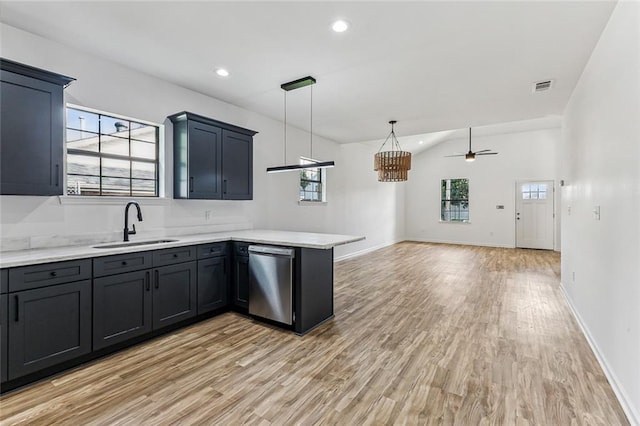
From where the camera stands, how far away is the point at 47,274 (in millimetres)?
2240

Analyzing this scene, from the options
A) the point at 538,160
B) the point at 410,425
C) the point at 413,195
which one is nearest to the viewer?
the point at 410,425

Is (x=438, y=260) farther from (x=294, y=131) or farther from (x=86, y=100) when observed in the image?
(x=86, y=100)

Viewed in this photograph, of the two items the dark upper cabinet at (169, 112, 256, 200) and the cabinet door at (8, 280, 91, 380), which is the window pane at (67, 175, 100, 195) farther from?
the cabinet door at (8, 280, 91, 380)

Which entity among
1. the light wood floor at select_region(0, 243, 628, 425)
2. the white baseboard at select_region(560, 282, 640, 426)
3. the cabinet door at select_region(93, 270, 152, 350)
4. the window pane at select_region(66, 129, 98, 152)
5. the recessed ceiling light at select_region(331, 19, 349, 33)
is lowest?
the light wood floor at select_region(0, 243, 628, 425)

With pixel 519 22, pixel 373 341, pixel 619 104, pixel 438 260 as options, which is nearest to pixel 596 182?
pixel 619 104

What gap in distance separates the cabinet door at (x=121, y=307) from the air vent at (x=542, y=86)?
485 centimetres

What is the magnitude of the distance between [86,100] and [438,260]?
710 centimetres

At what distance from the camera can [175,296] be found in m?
3.08

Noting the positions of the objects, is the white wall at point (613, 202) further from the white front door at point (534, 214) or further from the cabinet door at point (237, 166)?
the white front door at point (534, 214)

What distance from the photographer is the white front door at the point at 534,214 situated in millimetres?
8836

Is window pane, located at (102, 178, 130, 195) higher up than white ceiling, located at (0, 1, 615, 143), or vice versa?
white ceiling, located at (0, 1, 615, 143)

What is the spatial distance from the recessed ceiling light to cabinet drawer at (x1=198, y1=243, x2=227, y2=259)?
2.53 metres

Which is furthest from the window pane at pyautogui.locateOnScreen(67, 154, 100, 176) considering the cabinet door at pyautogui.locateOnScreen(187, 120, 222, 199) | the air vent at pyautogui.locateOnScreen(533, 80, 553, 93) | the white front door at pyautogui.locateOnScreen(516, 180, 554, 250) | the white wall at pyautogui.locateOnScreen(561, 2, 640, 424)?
the white front door at pyautogui.locateOnScreen(516, 180, 554, 250)

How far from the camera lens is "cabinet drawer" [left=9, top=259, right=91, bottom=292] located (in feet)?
6.91
